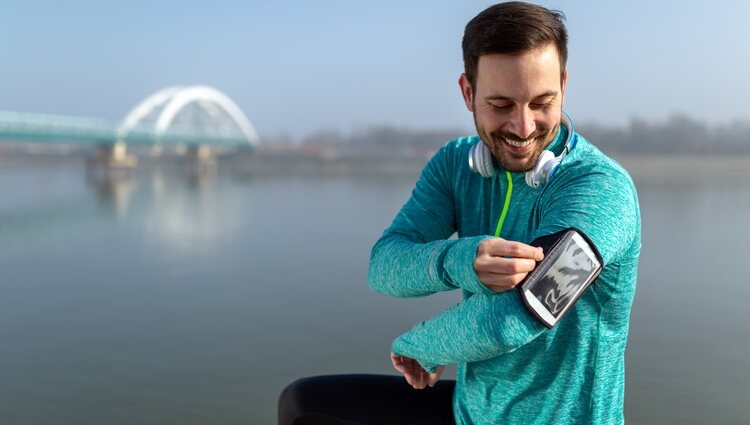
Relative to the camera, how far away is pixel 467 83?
123 centimetres

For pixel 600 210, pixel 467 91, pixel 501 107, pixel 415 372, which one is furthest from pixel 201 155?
pixel 600 210

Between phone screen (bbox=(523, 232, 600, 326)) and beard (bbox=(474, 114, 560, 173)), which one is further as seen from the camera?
beard (bbox=(474, 114, 560, 173))

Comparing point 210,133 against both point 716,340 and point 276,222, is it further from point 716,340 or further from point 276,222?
point 716,340

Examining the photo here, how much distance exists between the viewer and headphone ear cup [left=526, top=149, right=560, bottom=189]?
3.77ft

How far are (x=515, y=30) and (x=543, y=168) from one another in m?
A: 0.24

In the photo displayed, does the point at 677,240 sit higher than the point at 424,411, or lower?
lower

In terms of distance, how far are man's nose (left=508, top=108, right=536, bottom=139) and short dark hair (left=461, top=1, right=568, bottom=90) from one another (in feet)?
0.31

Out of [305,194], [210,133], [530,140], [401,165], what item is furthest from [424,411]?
[210,133]

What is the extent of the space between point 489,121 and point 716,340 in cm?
340

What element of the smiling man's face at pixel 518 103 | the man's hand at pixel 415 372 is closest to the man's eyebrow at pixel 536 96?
the smiling man's face at pixel 518 103

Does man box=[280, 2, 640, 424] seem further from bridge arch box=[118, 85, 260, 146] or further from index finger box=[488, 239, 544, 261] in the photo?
bridge arch box=[118, 85, 260, 146]

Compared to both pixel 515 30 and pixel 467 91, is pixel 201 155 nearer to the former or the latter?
pixel 467 91

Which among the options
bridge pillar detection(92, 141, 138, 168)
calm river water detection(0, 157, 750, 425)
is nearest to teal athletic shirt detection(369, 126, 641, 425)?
calm river water detection(0, 157, 750, 425)

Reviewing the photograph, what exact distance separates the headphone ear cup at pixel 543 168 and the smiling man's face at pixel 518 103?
0.03 metres
